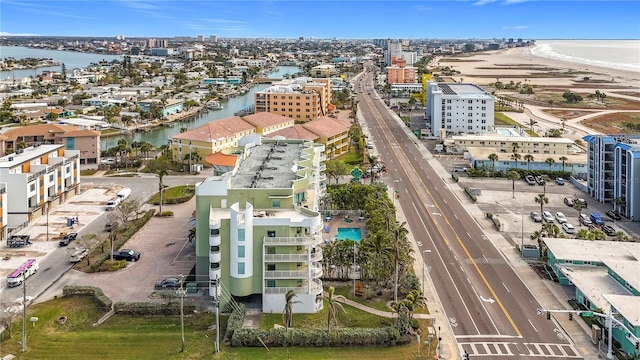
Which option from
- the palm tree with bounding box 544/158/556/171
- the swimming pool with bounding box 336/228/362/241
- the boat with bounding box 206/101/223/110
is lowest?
the swimming pool with bounding box 336/228/362/241

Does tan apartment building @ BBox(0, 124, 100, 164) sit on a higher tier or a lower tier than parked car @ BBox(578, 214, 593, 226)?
higher

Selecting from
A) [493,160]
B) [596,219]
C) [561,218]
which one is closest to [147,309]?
[561,218]

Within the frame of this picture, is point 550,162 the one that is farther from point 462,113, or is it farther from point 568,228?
point 462,113

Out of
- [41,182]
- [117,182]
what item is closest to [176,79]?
[117,182]

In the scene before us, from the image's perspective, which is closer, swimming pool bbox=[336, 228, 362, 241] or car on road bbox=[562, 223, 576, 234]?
swimming pool bbox=[336, 228, 362, 241]

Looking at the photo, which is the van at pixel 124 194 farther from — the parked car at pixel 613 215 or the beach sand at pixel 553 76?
the beach sand at pixel 553 76

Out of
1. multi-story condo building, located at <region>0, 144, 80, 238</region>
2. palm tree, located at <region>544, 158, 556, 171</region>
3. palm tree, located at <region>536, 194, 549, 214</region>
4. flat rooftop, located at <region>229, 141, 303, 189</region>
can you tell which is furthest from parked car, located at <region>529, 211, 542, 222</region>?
multi-story condo building, located at <region>0, 144, 80, 238</region>

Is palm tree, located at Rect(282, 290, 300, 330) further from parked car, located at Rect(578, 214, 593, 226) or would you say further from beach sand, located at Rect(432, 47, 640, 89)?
beach sand, located at Rect(432, 47, 640, 89)
